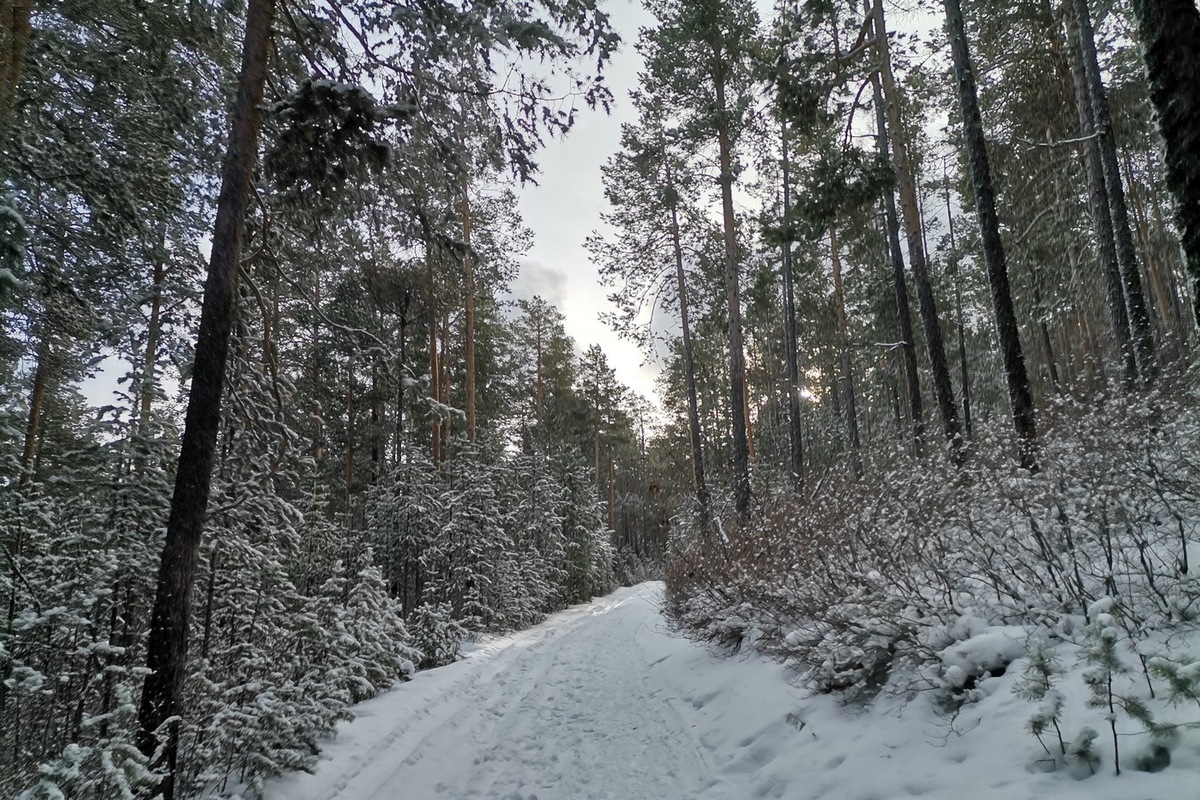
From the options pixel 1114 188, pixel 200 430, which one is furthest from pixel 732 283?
pixel 200 430

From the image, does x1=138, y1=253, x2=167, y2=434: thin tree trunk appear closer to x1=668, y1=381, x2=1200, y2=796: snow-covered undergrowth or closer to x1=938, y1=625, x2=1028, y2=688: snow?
x1=668, y1=381, x2=1200, y2=796: snow-covered undergrowth

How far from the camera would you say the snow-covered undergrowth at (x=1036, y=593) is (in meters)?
2.51

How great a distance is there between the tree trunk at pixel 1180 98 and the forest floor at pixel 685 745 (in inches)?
96.2

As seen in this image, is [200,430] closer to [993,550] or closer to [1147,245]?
[993,550]

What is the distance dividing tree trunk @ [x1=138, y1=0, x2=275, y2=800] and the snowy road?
3.45 feet

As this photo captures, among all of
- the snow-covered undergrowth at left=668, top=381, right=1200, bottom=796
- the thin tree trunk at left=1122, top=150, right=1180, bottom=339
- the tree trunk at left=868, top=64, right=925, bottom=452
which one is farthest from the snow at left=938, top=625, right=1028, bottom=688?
the thin tree trunk at left=1122, top=150, right=1180, bottom=339

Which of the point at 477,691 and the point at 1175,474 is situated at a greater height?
the point at 1175,474

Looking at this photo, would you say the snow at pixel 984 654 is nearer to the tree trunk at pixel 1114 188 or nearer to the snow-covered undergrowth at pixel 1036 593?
the snow-covered undergrowth at pixel 1036 593

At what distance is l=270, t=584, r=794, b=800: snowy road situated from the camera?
431cm

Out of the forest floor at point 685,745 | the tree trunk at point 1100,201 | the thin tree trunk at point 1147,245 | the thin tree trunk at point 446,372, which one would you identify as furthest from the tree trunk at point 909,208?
the thin tree trunk at point 446,372

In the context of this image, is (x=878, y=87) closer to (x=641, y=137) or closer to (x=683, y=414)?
(x=641, y=137)

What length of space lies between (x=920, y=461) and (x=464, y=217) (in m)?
13.7

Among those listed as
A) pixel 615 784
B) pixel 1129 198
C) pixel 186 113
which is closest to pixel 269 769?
pixel 615 784

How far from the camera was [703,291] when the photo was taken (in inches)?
674
